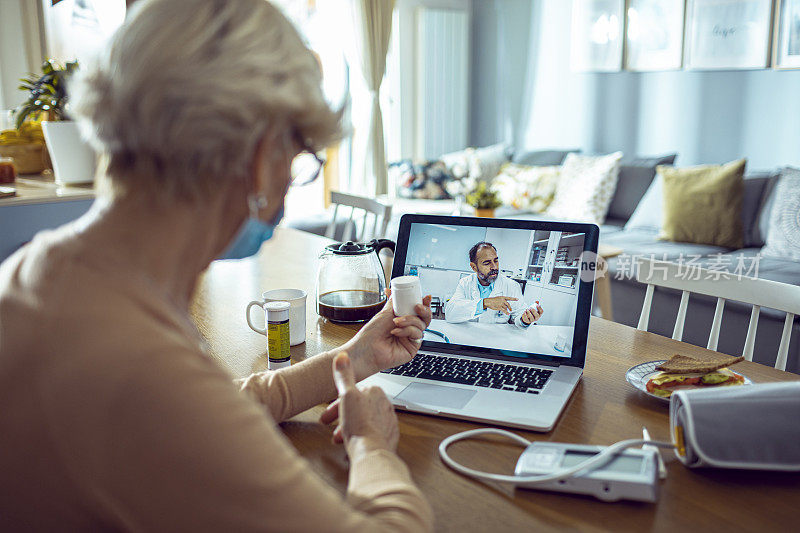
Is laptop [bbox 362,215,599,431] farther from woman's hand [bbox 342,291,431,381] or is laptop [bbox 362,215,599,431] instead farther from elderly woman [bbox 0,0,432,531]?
elderly woman [bbox 0,0,432,531]

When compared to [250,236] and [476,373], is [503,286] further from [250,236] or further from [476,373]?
[250,236]

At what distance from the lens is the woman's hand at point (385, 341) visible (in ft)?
3.74

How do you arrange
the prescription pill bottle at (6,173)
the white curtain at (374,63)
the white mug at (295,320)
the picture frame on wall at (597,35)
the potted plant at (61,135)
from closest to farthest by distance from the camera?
the white mug at (295,320), the potted plant at (61,135), the prescription pill bottle at (6,173), the picture frame on wall at (597,35), the white curtain at (374,63)

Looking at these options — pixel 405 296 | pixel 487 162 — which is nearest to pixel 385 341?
pixel 405 296

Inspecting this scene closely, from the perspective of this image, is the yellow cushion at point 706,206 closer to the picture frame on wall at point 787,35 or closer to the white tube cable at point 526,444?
the picture frame on wall at point 787,35

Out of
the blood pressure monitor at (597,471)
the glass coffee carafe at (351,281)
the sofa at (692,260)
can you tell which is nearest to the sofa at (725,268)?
the sofa at (692,260)

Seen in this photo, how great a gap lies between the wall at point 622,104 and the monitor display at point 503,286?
10.8 ft

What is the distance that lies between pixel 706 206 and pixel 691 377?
280cm

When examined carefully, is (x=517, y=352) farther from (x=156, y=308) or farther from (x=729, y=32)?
(x=729, y=32)

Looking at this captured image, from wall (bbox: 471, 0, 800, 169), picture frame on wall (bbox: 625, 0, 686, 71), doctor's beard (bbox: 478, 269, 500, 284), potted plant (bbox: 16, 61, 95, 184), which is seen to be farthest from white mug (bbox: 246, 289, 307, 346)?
picture frame on wall (bbox: 625, 0, 686, 71)

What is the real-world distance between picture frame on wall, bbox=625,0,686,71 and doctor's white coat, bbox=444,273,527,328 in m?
3.67

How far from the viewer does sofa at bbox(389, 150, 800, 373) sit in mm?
2836

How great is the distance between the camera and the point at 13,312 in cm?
58

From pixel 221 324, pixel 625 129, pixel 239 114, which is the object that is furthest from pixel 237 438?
pixel 625 129
